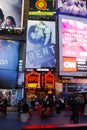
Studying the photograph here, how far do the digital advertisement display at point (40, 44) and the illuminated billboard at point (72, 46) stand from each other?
3094mm

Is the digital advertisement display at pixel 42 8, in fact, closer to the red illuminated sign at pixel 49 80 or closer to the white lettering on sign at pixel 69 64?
the white lettering on sign at pixel 69 64

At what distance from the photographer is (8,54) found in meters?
51.8

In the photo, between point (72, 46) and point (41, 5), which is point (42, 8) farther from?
point (72, 46)

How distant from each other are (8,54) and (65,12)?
48.4ft

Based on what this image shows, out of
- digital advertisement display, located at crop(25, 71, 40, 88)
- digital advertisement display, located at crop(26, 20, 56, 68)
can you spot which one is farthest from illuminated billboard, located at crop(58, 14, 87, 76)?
digital advertisement display, located at crop(25, 71, 40, 88)

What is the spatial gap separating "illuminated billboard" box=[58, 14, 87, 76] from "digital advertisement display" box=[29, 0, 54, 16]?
13.8 feet

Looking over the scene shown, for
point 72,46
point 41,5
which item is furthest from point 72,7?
point 41,5

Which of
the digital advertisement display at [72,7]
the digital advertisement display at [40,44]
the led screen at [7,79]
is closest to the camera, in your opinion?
the led screen at [7,79]

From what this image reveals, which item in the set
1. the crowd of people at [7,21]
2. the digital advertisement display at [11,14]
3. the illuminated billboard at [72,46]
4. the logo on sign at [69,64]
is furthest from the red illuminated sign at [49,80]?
the crowd of people at [7,21]

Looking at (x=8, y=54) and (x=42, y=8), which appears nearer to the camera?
(x=8, y=54)

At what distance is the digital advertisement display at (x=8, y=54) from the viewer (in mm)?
51344

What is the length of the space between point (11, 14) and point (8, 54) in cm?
631

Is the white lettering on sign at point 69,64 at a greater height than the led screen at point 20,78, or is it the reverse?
the white lettering on sign at point 69,64

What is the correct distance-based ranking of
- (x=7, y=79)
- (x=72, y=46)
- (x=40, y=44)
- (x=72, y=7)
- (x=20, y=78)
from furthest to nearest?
(x=72, y=7)
(x=72, y=46)
(x=40, y=44)
(x=20, y=78)
(x=7, y=79)
